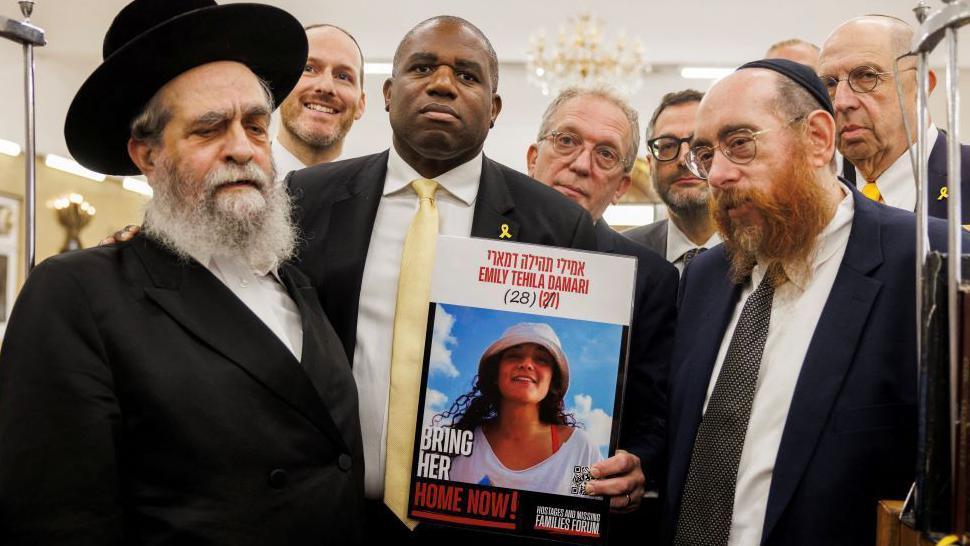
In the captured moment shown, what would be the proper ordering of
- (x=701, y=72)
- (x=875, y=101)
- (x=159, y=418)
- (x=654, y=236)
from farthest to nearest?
(x=701, y=72)
(x=654, y=236)
(x=875, y=101)
(x=159, y=418)

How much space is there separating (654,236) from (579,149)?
2.45 feet

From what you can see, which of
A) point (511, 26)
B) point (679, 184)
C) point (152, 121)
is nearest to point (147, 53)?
point (152, 121)

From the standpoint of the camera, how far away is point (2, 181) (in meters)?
10.2

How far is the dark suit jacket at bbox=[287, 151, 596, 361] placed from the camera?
218 centimetres

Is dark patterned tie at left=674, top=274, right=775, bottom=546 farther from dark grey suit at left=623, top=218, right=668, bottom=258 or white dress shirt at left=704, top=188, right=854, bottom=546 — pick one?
dark grey suit at left=623, top=218, right=668, bottom=258

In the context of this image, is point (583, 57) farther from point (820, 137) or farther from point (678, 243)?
point (820, 137)

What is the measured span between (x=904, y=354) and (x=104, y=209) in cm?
1209

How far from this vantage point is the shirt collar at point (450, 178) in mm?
2289

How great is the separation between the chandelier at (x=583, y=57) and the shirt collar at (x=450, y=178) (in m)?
7.30

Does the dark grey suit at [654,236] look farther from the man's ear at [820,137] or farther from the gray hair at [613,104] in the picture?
the man's ear at [820,137]

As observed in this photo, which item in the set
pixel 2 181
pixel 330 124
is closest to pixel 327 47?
pixel 330 124

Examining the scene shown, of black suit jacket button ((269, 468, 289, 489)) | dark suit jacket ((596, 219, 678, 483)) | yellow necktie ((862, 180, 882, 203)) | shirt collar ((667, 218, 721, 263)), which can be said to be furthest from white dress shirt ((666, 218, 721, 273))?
black suit jacket button ((269, 468, 289, 489))

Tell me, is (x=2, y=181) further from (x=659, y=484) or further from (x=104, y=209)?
(x=659, y=484)

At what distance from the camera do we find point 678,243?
3.62m
